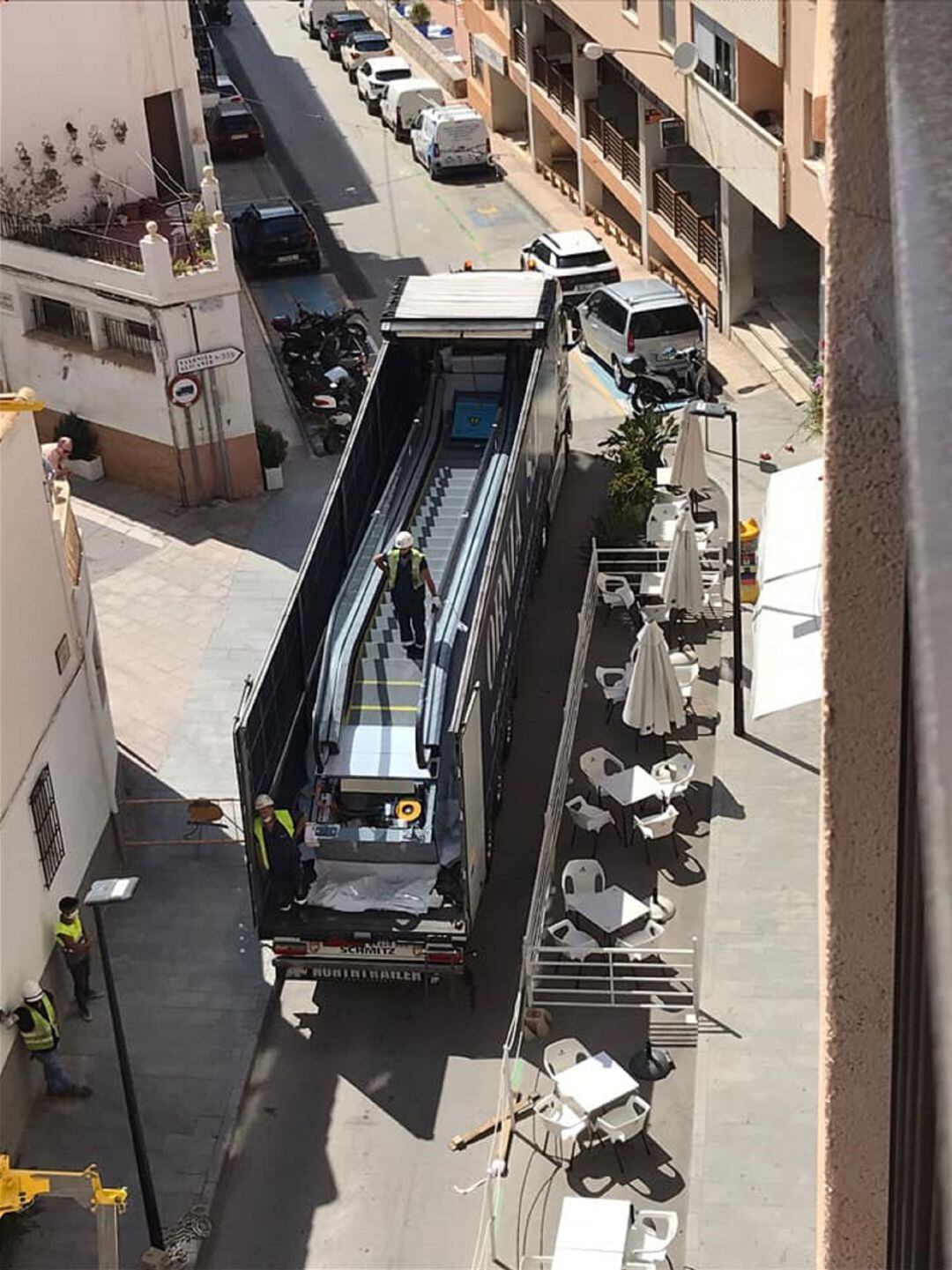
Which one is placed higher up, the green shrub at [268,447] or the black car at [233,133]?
the black car at [233,133]

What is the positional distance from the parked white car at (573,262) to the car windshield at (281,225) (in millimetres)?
5820

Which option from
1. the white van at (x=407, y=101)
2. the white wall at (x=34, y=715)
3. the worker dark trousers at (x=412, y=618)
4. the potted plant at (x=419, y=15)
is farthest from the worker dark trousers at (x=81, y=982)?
the potted plant at (x=419, y=15)

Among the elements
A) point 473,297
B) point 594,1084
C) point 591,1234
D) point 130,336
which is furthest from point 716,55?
point 591,1234

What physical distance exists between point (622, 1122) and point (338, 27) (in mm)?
46674

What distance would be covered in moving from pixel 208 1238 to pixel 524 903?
5.22 meters

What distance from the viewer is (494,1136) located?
16.3 metres

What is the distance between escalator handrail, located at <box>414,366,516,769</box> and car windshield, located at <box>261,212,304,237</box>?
48.6ft

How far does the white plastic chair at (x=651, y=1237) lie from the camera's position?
1441 cm

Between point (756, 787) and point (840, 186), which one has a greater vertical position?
point (840, 186)

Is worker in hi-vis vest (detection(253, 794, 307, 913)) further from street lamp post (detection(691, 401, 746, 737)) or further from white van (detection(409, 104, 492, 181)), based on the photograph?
white van (detection(409, 104, 492, 181))

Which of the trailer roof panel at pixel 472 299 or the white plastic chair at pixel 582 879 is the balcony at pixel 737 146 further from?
the white plastic chair at pixel 582 879

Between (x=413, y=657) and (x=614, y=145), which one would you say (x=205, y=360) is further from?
(x=614, y=145)

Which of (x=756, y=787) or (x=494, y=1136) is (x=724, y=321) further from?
(x=494, y=1136)

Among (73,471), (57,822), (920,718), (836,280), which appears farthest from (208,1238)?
(73,471)
